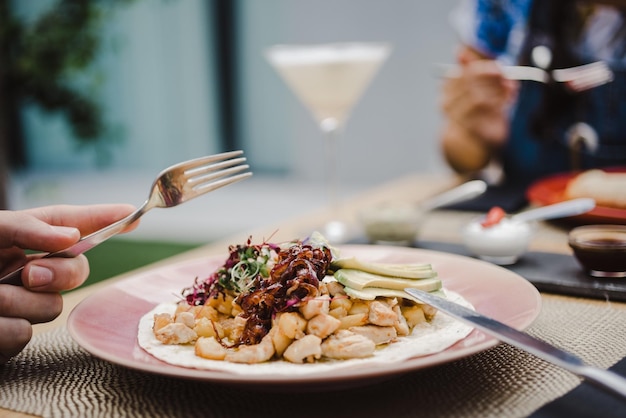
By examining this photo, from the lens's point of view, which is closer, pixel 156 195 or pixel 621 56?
pixel 156 195

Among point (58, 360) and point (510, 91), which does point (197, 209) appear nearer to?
point (510, 91)

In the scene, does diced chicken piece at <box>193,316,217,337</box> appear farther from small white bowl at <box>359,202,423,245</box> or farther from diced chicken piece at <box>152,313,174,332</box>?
small white bowl at <box>359,202,423,245</box>

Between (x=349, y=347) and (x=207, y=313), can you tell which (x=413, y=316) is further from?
(x=207, y=313)

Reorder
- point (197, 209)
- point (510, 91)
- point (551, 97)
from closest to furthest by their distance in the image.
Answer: point (551, 97)
point (510, 91)
point (197, 209)

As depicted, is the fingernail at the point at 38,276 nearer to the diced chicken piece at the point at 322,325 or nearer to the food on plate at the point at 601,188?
the diced chicken piece at the point at 322,325

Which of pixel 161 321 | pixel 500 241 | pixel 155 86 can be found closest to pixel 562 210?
pixel 500 241

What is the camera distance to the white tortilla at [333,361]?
0.88 meters

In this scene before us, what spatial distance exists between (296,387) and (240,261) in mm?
308

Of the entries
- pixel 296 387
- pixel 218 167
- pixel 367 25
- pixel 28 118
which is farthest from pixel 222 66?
pixel 296 387

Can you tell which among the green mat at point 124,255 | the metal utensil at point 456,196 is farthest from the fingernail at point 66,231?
the green mat at point 124,255

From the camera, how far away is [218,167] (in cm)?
125

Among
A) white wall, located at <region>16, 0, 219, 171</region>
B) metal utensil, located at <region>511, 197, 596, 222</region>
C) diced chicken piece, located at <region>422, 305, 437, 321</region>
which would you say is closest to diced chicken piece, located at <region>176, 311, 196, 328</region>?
diced chicken piece, located at <region>422, 305, 437, 321</region>

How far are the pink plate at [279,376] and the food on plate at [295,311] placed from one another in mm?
39

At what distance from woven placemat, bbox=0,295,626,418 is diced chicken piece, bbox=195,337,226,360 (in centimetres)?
5
